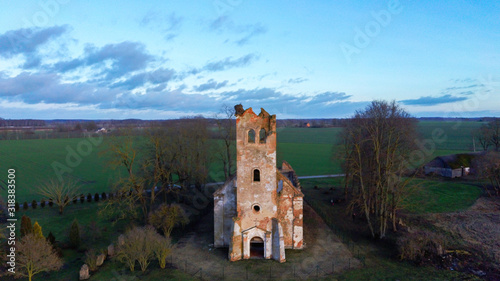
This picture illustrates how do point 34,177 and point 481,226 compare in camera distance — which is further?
point 34,177

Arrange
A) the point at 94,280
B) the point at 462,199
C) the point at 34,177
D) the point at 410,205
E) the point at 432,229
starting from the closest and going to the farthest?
the point at 94,280 → the point at 432,229 → the point at 410,205 → the point at 462,199 → the point at 34,177

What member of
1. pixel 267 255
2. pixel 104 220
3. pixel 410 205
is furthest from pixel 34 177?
pixel 410 205

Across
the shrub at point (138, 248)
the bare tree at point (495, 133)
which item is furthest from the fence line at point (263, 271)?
the bare tree at point (495, 133)

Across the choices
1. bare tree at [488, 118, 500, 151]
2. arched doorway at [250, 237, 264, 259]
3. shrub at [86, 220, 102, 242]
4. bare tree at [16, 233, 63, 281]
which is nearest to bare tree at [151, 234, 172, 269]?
bare tree at [16, 233, 63, 281]

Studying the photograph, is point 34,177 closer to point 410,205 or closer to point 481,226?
point 410,205

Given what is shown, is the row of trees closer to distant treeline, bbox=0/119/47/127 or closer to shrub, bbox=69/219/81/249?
shrub, bbox=69/219/81/249

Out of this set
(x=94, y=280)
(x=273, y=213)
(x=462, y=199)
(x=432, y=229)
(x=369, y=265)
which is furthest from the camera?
(x=462, y=199)

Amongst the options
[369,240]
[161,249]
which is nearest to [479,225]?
[369,240]
